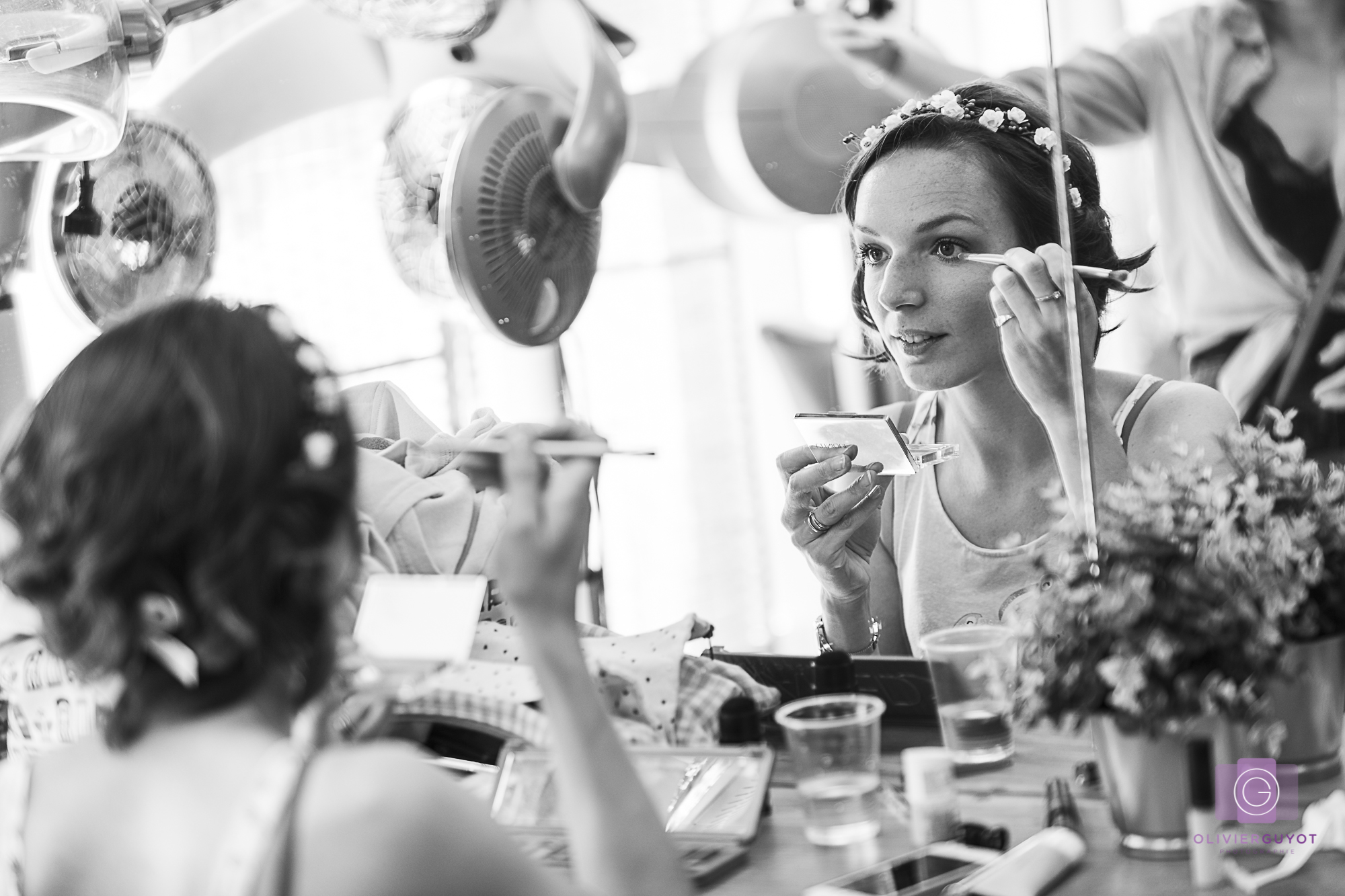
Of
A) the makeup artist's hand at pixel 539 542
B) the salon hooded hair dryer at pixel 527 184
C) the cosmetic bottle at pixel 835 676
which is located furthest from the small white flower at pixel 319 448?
the salon hooded hair dryer at pixel 527 184

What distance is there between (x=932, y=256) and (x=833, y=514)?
1.03ft

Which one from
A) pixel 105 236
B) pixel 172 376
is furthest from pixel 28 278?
pixel 172 376

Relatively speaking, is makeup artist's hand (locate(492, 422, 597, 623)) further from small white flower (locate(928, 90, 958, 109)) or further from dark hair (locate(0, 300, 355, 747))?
small white flower (locate(928, 90, 958, 109))

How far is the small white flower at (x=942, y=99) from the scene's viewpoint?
1432 millimetres

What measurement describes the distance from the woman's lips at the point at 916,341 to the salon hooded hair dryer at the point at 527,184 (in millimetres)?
447

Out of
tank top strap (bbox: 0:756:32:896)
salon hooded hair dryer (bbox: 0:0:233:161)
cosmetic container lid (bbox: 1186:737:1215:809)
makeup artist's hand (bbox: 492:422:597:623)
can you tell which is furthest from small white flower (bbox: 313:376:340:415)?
salon hooded hair dryer (bbox: 0:0:233:161)

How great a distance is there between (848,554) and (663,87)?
61cm

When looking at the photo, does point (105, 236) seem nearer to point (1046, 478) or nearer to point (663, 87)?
point (663, 87)

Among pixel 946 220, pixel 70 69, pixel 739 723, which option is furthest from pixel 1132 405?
pixel 70 69

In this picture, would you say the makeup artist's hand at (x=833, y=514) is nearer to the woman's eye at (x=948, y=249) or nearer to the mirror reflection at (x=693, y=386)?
the mirror reflection at (x=693, y=386)

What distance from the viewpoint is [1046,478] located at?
4.68 ft

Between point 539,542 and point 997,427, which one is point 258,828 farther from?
point 997,427

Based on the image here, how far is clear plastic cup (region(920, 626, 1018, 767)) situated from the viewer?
1267 mm

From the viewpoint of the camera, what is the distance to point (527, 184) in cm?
167
